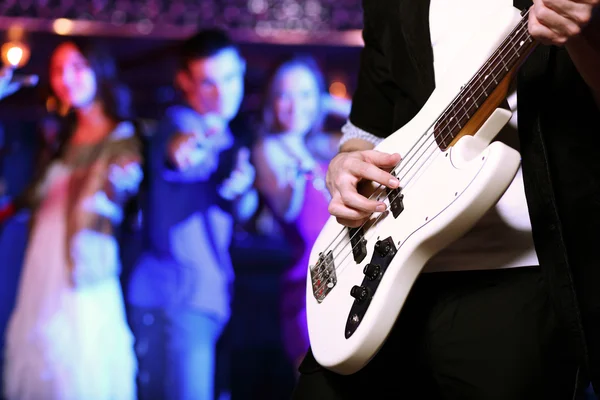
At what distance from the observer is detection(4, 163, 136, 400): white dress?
109 inches

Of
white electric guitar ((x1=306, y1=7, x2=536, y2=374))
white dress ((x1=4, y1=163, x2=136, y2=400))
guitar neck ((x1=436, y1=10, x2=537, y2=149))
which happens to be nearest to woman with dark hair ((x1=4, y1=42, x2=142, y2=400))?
white dress ((x1=4, y1=163, x2=136, y2=400))

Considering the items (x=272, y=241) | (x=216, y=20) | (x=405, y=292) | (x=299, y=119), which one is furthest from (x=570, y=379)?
(x=216, y=20)

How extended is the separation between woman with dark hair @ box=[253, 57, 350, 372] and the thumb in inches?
69.3

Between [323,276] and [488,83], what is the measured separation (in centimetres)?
47

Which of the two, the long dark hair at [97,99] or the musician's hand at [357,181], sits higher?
the musician's hand at [357,181]

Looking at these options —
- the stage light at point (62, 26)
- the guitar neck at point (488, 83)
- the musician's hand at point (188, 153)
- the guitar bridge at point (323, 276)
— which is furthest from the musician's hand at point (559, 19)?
the stage light at point (62, 26)

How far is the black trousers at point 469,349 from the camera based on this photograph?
958mm

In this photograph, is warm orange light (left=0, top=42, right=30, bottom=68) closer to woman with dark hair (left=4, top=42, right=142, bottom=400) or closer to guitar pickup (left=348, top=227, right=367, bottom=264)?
woman with dark hair (left=4, top=42, right=142, bottom=400)

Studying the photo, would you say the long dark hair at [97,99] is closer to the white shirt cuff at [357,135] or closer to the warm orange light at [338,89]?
the warm orange light at [338,89]

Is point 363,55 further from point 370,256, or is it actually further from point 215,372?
point 215,372

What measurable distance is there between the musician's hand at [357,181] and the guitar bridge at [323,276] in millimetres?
89

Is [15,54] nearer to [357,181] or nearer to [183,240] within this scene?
[183,240]

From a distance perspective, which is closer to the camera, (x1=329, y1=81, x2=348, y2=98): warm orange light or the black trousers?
the black trousers

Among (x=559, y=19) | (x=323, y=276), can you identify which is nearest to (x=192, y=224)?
(x=323, y=276)
